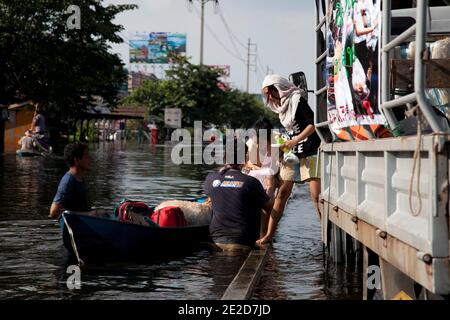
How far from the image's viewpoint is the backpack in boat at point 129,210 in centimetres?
897

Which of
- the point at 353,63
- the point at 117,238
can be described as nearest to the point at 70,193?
the point at 117,238

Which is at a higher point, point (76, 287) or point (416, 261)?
point (416, 261)

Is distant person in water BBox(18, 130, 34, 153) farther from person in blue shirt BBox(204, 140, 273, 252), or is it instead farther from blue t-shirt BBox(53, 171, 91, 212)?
blue t-shirt BBox(53, 171, 91, 212)

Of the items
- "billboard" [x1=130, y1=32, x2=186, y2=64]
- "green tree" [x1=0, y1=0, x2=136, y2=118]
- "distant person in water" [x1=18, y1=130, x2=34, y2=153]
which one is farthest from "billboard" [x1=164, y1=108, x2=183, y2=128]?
"billboard" [x1=130, y1=32, x2=186, y2=64]

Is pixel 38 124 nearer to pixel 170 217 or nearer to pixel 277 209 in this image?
pixel 277 209

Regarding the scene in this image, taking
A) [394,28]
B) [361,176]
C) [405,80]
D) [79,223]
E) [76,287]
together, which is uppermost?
[394,28]

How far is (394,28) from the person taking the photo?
6.45 metres

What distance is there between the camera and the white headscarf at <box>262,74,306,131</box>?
32.7 feet

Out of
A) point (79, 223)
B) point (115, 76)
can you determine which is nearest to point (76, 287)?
point (79, 223)

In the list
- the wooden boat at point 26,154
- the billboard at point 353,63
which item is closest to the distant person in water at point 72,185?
the billboard at point 353,63

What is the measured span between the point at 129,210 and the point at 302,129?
230 centimetres

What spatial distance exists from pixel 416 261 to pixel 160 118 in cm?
7464

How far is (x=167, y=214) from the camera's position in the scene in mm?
9336
